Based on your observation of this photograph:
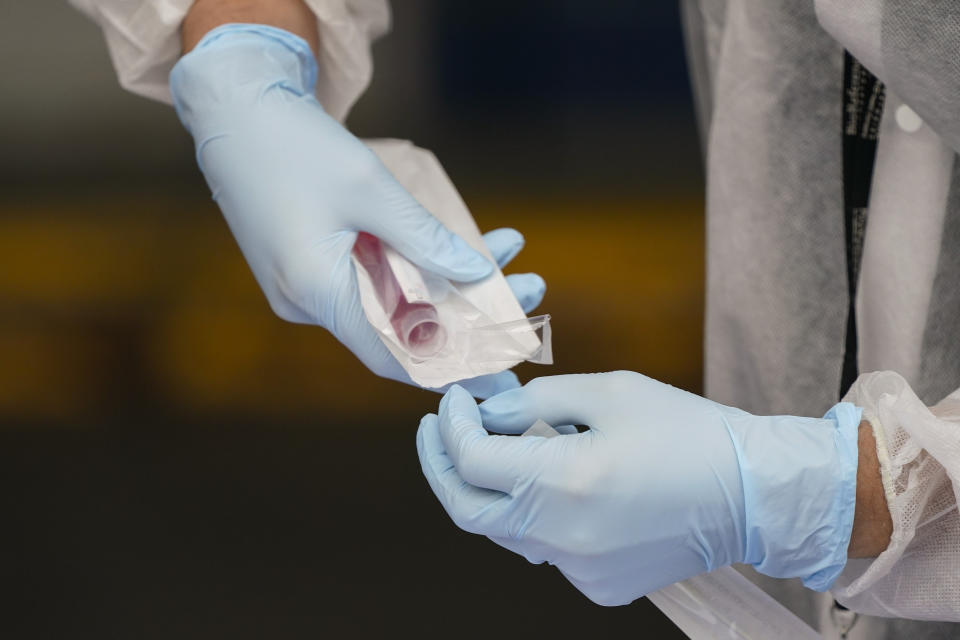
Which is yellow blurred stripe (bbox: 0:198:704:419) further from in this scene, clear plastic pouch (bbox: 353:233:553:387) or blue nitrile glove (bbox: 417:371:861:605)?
blue nitrile glove (bbox: 417:371:861:605)

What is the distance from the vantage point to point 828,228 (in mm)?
989

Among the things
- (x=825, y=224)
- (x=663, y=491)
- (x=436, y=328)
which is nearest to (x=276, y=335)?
(x=436, y=328)

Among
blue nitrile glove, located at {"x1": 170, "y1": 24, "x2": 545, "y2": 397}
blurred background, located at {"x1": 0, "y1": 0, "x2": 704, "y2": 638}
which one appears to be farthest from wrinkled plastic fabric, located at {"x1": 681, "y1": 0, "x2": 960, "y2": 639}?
blurred background, located at {"x1": 0, "y1": 0, "x2": 704, "y2": 638}

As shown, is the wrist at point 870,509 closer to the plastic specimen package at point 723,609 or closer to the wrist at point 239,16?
the plastic specimen package at point 723,609

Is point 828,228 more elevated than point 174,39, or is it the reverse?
point 174,39

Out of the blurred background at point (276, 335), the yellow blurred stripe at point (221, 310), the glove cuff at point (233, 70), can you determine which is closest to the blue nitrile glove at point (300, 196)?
the glove cuff at point (233, 70)

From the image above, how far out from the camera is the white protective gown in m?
0.72

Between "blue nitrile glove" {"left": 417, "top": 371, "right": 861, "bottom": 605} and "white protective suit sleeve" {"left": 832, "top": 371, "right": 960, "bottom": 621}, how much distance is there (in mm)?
28

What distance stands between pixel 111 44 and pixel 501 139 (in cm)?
193

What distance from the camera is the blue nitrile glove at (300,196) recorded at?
35.9 inches

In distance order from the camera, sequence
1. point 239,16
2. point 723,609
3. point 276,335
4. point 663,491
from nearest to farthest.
A: point 663,491 < point 723,609 < point 239,16 < point 276,335

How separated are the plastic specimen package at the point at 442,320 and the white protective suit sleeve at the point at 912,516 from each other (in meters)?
0.29

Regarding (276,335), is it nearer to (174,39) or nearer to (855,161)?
(174,39)

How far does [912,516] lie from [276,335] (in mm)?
1901
